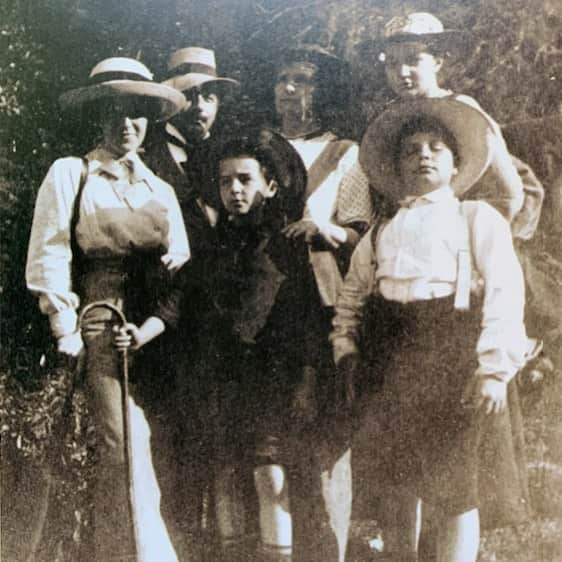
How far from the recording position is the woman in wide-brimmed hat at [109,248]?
20.6ft

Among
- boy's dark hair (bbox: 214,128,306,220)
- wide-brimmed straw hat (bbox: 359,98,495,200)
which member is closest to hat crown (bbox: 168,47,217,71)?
boy's dark hair (bbox: 214,128,306,220)

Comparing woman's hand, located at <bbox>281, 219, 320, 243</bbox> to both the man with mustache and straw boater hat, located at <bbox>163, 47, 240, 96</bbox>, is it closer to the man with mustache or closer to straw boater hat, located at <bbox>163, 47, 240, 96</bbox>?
the man with mustache

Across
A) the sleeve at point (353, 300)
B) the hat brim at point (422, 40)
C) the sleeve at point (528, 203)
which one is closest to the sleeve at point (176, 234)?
the sleeve at point (353, 300)

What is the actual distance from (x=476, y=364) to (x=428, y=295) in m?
0.45

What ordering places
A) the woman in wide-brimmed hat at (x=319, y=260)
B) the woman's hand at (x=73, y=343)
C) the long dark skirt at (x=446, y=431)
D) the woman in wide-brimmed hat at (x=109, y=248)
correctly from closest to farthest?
the long dark skirt at (x=446, y=431) < the woman in wide-brimmed hat at (x=319, y=260) < the woman in wide-brimmed hat at (x=109, y=248) < the woman's hand at (x=73, y=343)

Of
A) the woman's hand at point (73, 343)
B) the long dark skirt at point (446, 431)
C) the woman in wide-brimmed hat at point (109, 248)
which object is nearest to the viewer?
the long dark skirt at point (446, 431)

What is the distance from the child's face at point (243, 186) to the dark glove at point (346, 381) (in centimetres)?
99

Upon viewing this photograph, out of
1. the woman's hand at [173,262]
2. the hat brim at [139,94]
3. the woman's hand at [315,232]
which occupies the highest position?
the hat brim at [139,94]

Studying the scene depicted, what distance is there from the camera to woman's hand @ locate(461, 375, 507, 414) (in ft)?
19.7

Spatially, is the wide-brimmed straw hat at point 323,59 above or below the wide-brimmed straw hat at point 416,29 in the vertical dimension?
below

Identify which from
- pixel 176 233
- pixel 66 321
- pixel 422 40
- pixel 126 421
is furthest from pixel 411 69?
pixel 126 421

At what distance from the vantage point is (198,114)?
6.45 metres

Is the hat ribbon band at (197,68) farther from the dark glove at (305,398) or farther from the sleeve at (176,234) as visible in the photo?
the dark glove at (305,398)

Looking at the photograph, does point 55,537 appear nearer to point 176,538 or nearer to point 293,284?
point 176,538
